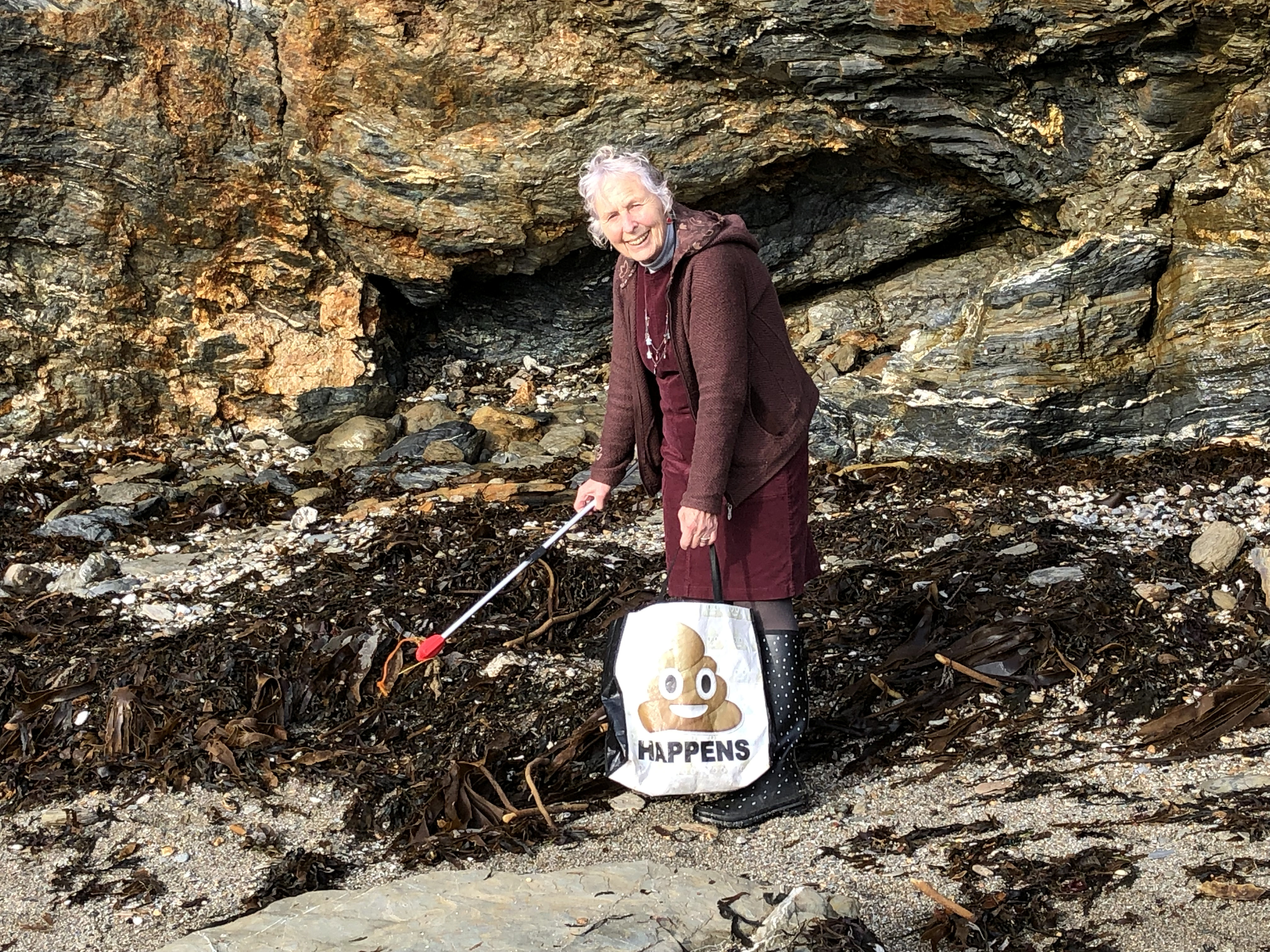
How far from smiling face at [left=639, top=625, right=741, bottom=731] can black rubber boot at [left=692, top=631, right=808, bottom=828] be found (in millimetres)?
215

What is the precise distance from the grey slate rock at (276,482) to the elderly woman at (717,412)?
13.8 ft

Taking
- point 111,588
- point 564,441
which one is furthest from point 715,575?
point 564,441

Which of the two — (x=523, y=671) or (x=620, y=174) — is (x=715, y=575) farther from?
(x=523, y=671)

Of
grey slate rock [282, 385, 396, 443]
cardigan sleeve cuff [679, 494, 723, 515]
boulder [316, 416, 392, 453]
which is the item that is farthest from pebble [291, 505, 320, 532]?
cardigan sleeve cuff [679, 494, 723, 515]

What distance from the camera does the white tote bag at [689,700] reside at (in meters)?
3.89

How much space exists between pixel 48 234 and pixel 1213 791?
25.1ft

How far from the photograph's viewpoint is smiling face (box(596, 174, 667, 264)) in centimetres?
374

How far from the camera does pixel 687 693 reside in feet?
12.8

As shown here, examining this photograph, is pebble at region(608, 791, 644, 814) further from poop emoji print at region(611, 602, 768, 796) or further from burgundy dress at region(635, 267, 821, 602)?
burgundy dress at region(635, 267, 821, 602)

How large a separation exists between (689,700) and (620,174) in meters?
1.65

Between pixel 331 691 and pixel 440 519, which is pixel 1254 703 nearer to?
pixel 331 691

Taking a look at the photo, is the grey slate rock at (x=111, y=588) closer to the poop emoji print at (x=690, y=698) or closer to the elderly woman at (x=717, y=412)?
the elderly woman at (x=717, y=412)

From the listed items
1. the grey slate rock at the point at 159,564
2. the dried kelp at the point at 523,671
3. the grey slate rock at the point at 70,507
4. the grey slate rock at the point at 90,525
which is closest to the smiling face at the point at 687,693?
the dried kelp at the point at 523,671

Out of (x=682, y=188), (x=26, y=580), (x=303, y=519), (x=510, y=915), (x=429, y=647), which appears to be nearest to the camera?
(x=510, y=915)
